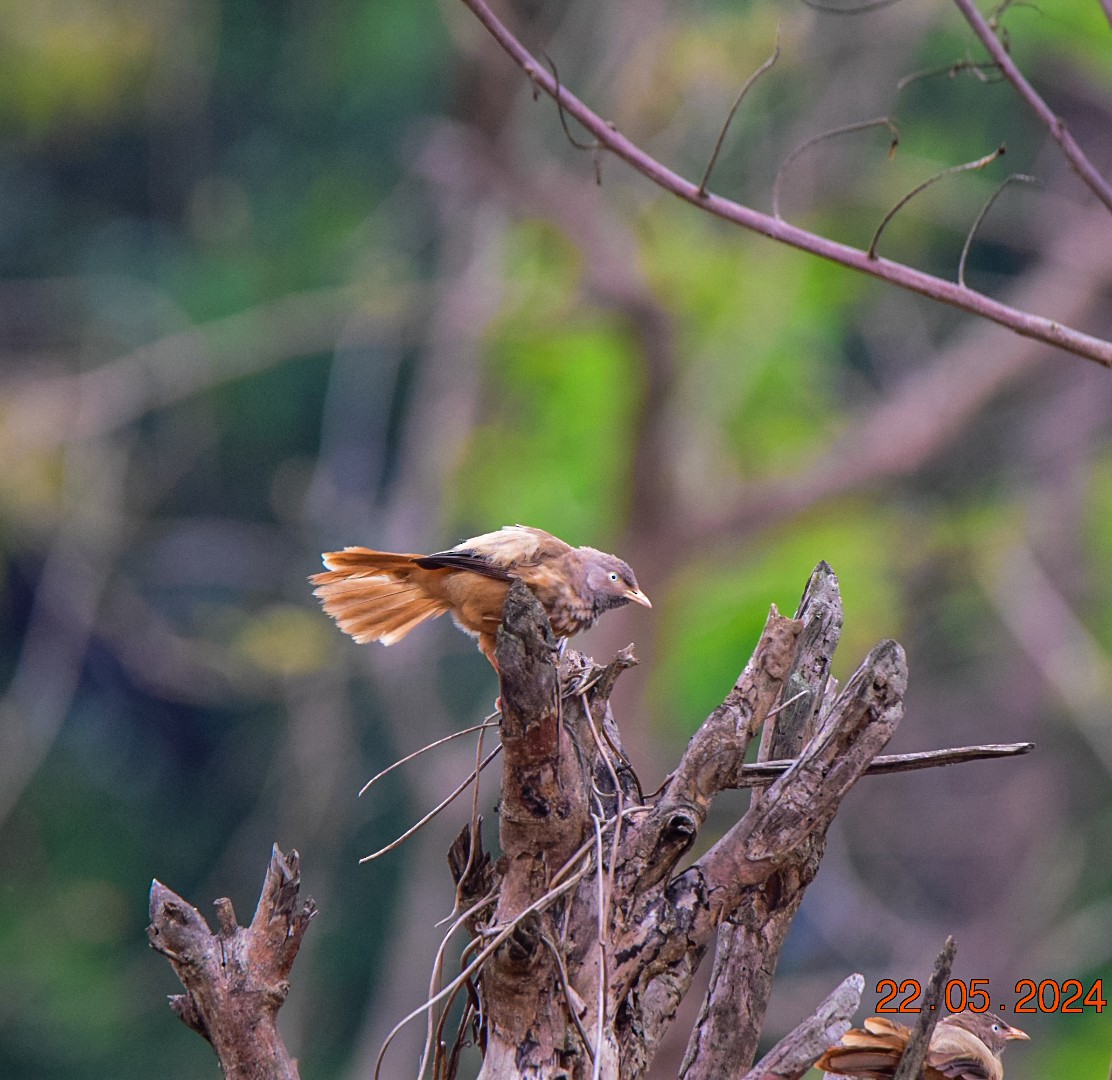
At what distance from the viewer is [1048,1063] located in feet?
39.3

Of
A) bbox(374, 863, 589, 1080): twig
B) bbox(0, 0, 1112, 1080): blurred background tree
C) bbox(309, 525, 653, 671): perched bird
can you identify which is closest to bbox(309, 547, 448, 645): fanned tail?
bbox(309, 525, 653, 671): perched bird

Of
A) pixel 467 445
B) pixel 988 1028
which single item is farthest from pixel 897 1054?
pixel 467 445

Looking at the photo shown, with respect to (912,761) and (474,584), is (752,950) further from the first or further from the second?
(474,584)

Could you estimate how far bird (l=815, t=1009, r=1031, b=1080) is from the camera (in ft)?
8.48

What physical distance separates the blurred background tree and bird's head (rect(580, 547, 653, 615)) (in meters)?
6.18

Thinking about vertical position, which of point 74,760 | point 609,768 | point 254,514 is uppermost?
point 254,514

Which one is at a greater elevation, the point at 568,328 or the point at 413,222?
the point at 413,222

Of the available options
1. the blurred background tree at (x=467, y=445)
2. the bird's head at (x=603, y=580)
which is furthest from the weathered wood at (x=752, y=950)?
the blurred background tree at (x=467, y=445)

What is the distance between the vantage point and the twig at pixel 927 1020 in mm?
2434

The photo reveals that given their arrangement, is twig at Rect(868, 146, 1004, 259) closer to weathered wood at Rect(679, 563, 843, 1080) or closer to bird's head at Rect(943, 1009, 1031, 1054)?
weathered wood at Rect(679, 563, 843, 1080)

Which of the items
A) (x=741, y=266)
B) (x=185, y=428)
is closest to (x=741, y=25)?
(x=741, y=266)

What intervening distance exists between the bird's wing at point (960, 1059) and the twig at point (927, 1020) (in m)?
0.08

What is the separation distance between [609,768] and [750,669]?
318mm

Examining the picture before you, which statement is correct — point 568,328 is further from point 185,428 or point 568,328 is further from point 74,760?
point 74,760
